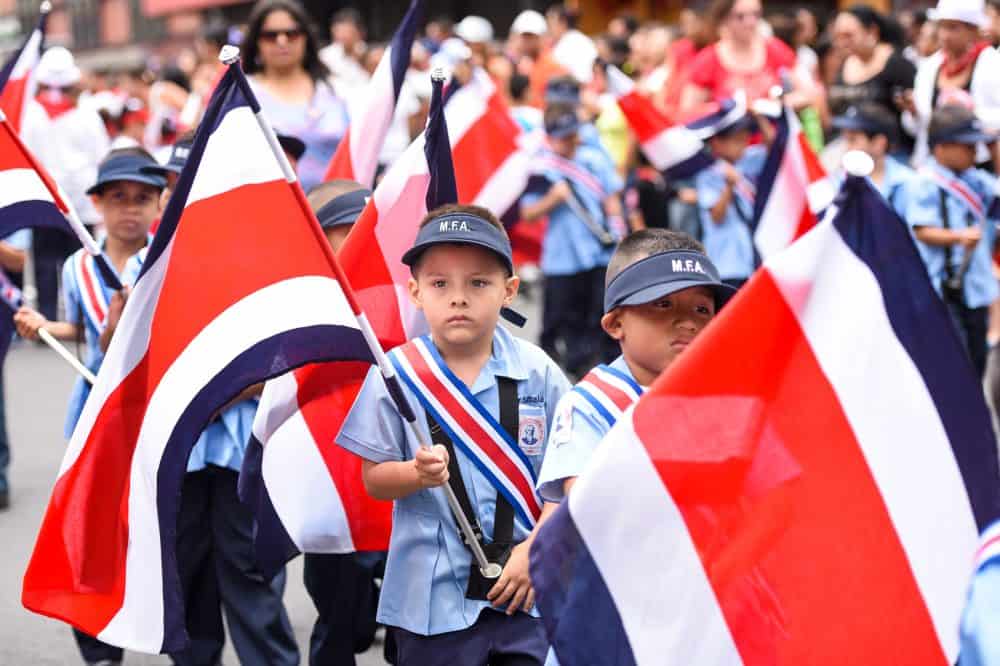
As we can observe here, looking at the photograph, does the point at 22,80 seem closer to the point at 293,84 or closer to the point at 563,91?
the point at 293,84

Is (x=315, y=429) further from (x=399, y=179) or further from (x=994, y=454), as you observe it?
(x=994, y=454)

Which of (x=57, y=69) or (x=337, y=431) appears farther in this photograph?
(x=57, y=69)

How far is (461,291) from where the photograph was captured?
4.23m

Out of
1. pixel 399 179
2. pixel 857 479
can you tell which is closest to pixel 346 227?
pixel 399 179

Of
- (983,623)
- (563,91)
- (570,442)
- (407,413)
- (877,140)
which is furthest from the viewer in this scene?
(563,91)

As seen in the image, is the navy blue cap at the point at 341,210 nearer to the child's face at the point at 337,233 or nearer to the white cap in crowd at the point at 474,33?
the child's face at the point at 337,233

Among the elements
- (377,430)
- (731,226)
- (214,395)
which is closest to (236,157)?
(214,395)

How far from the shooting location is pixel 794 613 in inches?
128

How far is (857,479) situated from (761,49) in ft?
28.7

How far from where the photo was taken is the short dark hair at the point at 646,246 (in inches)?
161

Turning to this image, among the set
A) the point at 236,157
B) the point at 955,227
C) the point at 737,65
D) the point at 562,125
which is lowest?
the point at 236,157

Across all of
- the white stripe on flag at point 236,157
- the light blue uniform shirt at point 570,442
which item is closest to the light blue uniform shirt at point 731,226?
the white stripe on flag at point 236,157

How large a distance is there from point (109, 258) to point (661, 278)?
2.55m

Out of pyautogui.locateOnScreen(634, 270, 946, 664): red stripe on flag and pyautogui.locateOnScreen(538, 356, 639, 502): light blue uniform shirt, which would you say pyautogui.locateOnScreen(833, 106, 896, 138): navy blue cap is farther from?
pyautogui.locateOnScreen(634, 270, 946, 664): red stripe on flag
